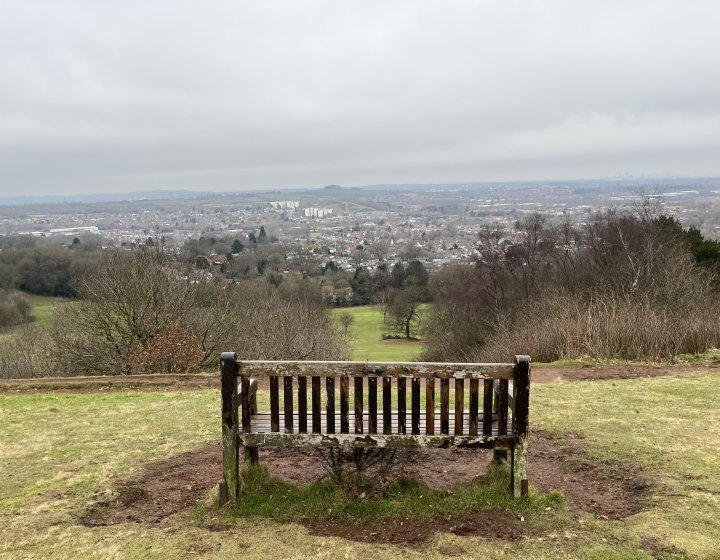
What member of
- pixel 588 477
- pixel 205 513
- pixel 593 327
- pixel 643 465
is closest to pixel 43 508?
pixel 205 513

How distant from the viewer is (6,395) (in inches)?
490

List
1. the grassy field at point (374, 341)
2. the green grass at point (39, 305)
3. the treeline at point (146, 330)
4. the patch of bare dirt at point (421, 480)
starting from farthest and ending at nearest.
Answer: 1. the grassy field at point (374, 341)
2. the green grass at point (39, 305)
3. the treeline at point (146, 330)
4. the patch of bare dirt at point (421, 480)

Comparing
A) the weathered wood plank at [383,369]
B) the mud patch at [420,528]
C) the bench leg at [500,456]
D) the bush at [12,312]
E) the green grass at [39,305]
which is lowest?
the green grass at [39,305]

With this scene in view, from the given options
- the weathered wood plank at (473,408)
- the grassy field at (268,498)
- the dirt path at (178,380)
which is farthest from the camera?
the dirt path at (178,380)

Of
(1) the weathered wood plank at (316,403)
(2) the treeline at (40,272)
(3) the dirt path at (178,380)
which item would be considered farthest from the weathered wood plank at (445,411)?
(2) the treeline at (40,272)

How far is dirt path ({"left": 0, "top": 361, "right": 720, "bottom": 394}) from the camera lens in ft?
42.6

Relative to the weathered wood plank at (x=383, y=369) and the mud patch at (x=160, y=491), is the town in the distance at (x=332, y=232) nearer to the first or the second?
the mud patch at (x=160, y=491)

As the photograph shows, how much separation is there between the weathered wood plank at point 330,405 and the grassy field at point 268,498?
2.72ft

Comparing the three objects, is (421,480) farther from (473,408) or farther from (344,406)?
(344,406)

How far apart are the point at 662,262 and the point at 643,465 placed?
25981 millimetres

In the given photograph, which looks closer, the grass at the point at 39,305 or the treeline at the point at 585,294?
the treeline at the point at 585,294

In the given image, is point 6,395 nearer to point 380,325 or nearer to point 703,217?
point 380,325

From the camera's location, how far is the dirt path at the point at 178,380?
1299cm

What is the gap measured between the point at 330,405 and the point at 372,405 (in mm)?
393
